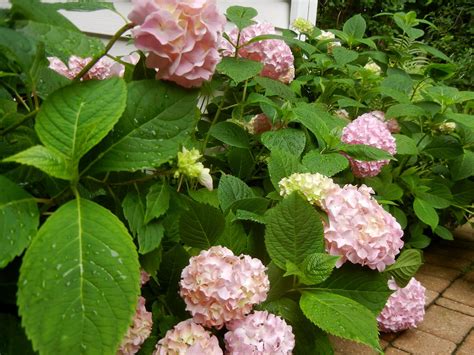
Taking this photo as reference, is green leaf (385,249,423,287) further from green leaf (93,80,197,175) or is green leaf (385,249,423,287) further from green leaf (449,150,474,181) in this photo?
green leaf (449,150,474,181)

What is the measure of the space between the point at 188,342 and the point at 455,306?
147 centimetres

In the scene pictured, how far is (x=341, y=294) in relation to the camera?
1.32m

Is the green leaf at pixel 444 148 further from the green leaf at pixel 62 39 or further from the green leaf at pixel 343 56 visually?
the green leaf at pixel 62 39

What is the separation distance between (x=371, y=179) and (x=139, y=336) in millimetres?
1265

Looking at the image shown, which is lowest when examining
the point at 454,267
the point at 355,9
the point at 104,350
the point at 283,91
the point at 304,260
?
the point at 355,9


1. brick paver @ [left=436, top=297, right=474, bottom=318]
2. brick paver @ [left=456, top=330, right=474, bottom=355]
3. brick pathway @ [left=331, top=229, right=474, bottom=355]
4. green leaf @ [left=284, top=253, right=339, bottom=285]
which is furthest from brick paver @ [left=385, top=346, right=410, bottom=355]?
green leaf @ [left=284, top=253, right=339, bottom=285]

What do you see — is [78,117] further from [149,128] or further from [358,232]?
[358,232]

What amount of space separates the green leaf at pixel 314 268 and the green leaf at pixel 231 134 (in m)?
0.77

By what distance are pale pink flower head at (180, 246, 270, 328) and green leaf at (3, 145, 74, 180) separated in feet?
1.28

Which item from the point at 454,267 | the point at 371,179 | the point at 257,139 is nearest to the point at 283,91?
the point at 257,139

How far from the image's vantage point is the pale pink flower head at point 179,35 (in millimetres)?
925

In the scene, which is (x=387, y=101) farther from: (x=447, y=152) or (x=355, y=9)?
(x=355, y=9)

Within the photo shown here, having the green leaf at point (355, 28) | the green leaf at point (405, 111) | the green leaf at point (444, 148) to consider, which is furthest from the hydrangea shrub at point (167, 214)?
the green leaf at point (355, 28)

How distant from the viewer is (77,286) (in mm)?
751
